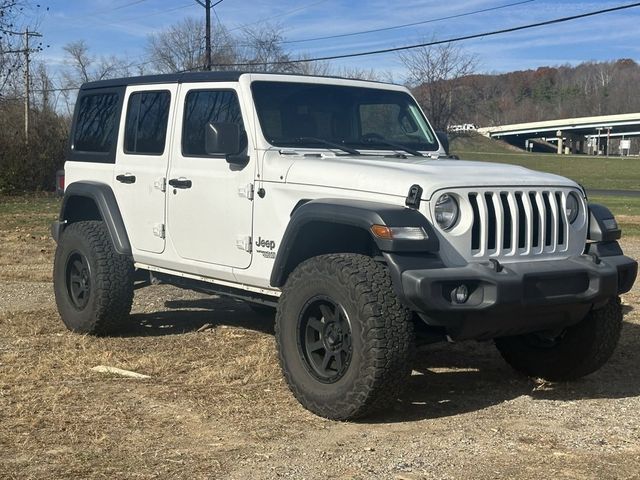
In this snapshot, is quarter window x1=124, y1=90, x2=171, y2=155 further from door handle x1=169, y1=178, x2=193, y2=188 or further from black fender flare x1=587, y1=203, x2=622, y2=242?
black fender flare x1=587, y1=203, x2=622, y2=242

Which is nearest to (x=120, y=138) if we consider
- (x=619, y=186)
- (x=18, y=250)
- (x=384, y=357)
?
(x=384, y=357)

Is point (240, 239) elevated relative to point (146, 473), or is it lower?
elevated

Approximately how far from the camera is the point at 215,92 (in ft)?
19.8

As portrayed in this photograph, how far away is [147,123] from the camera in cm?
663

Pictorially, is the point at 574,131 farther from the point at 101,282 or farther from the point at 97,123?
the point at 101,282

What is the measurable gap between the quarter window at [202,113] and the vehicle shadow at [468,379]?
6.37 ft

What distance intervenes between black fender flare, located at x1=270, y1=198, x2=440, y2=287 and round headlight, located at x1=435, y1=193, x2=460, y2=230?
0.12 metres

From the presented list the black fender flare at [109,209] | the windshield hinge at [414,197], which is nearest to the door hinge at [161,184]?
the black fender flare at [109,209]

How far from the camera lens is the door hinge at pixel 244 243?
5.57m

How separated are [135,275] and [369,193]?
112 inches

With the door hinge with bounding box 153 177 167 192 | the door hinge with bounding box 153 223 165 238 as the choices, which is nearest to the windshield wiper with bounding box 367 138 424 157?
the door hinge with bounding box 153 177 167 192

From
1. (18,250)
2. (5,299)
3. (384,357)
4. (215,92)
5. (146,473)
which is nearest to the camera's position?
(146,473)

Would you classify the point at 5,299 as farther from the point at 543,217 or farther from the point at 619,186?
the point at 619,186

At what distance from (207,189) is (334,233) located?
118 cm
